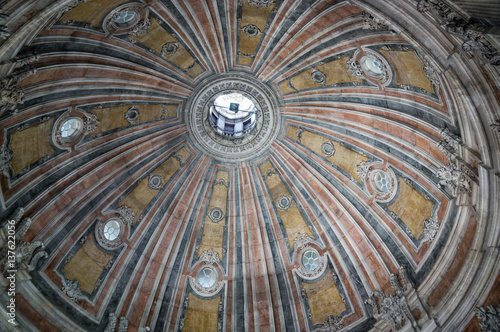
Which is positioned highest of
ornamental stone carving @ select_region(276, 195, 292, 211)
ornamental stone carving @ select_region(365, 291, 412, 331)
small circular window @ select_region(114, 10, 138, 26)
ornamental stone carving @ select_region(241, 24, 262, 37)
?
ornamental stone carving @ select_region(241, 24, 262, 37)

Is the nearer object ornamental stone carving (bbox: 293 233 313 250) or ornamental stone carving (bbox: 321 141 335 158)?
ornamental stone carving (bbox: 321 141 335 158)

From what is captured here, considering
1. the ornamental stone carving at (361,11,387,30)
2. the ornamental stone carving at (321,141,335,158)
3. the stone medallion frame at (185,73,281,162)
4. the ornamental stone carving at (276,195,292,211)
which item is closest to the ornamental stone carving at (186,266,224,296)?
the ornamental stone carving at (276,195,292,211)

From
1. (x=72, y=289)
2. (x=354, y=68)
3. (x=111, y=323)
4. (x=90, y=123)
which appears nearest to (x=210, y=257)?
(x=111, y=323)

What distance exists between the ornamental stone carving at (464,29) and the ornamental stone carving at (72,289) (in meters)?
20.9

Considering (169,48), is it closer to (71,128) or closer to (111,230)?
(71,128)

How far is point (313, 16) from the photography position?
73.4ft

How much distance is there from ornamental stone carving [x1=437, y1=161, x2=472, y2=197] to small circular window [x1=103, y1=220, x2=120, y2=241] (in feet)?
58.9

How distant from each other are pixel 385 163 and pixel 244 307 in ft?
38.9

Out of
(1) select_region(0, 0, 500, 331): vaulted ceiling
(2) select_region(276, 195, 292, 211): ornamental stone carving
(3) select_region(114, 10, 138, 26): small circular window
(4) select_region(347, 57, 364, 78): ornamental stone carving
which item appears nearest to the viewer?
(1) select_region(0, 0, 500, 331): vaulted ceiling

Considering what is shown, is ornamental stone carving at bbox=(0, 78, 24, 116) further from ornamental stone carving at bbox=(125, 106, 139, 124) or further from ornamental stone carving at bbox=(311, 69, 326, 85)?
ornamental stone carving at bbox=(311, 69, 326, 85)

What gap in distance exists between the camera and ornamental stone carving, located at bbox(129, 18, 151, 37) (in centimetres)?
2284

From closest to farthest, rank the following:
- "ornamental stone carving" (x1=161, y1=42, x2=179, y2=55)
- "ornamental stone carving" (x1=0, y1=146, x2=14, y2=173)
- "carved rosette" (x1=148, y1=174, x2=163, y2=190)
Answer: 1. "ornamental stone carving" (x1=0, y1=146, x2=14, y2=173)
2. "ornamental stone carving" (x1=161, y1=42, x2=179, y2=55)
3. "carved rosette" (x1=148, y1=174, x2=163, y2=190)

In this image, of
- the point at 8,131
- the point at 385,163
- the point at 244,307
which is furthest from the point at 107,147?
the point at 385,163

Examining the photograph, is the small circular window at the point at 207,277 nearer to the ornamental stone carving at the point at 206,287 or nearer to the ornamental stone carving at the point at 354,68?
the ornamental stone carving at the point at 206,287
